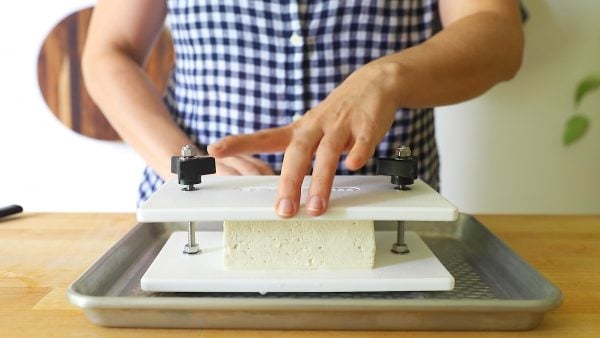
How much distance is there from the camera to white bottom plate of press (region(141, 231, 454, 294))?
51cm

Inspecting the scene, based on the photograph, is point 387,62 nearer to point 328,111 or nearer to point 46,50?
point 328,111

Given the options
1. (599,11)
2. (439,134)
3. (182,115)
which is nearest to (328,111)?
(182,115)

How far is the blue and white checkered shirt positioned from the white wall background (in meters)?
0.64

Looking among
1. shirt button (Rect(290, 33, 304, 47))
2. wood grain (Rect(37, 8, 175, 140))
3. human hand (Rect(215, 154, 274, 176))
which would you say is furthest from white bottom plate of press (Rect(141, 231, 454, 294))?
wood grain (Rect(37, 8, 175, 140))

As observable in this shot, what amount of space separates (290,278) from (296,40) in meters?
0.47

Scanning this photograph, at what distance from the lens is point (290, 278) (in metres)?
0.52

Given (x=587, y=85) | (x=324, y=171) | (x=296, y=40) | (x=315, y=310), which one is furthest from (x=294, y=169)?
(x=587, y=85)

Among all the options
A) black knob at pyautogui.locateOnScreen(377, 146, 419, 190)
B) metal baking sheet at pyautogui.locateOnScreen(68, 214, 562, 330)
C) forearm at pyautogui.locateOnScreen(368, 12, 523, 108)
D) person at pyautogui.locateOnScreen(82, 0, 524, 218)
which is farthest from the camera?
person at pyautogui.locateOnScreen(82, 0, 524, 218)

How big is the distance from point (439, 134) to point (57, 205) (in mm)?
1049

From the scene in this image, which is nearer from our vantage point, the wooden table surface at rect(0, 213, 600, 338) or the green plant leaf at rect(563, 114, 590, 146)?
the wooden table surface at rect(0, 213, 600, 338)

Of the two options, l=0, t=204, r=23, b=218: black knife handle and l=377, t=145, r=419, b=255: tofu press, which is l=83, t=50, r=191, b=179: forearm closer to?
l=0, t=204, r=23, b=218: black knife handle

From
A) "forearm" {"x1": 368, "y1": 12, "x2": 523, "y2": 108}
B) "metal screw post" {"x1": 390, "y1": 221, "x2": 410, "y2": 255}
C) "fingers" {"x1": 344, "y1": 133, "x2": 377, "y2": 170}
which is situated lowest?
"metal screw post" {"x1": 390, "y1": 221, "x2": 410, "y2": 255}

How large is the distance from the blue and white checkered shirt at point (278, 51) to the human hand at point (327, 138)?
0.24m

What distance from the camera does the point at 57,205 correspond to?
167 cm
